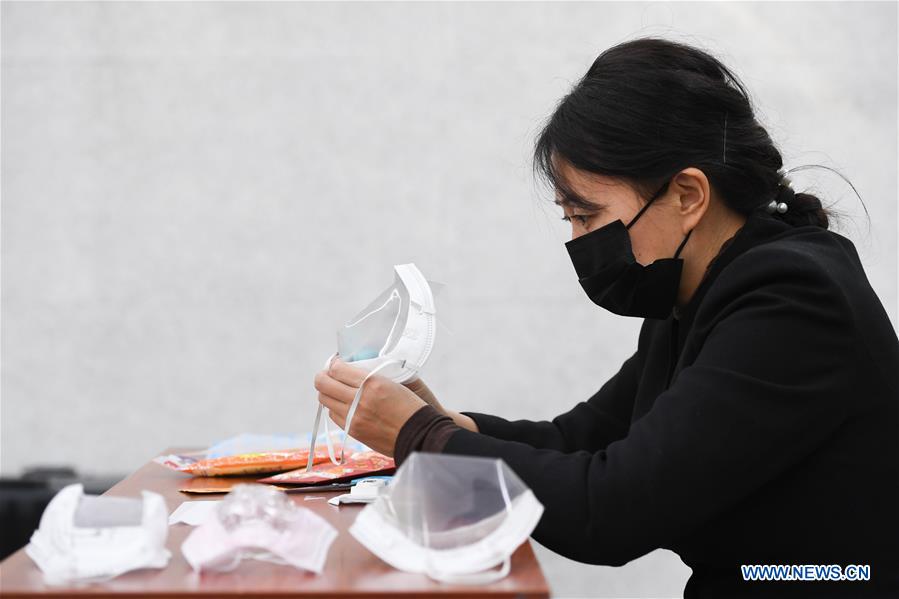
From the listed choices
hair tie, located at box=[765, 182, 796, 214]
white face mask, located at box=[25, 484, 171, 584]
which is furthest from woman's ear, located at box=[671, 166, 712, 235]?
white face mask, located at box=[25, 484, 171, 584]

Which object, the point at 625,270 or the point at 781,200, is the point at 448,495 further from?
the point at 781,200

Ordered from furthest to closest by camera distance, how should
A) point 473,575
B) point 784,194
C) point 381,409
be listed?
point 784,194, point 381,409, point 473,575

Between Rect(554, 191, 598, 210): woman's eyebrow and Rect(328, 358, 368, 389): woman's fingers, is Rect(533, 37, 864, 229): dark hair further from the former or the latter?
Rect(328, 358, 368, 389): woman's fingers

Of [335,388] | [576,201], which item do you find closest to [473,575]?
[335,388]

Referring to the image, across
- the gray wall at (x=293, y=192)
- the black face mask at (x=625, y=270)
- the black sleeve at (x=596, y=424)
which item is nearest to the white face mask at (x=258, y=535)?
the black face mask at (x=625, y=270)

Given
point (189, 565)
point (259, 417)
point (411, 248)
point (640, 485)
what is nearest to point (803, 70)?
point (411, 248)

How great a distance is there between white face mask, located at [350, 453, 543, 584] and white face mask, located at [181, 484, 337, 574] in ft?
0.16

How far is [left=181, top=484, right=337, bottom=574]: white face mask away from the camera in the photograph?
91 cm

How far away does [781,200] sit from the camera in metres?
1.39

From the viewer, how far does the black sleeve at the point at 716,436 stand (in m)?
1.02

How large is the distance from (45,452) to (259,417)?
63 cm

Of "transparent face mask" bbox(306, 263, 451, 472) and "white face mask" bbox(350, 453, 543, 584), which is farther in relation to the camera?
"transparent face mask" bbox(306, 263, 451, 472)

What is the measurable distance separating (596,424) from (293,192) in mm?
1330

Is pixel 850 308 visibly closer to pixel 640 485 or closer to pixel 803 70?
pixel 640 485
